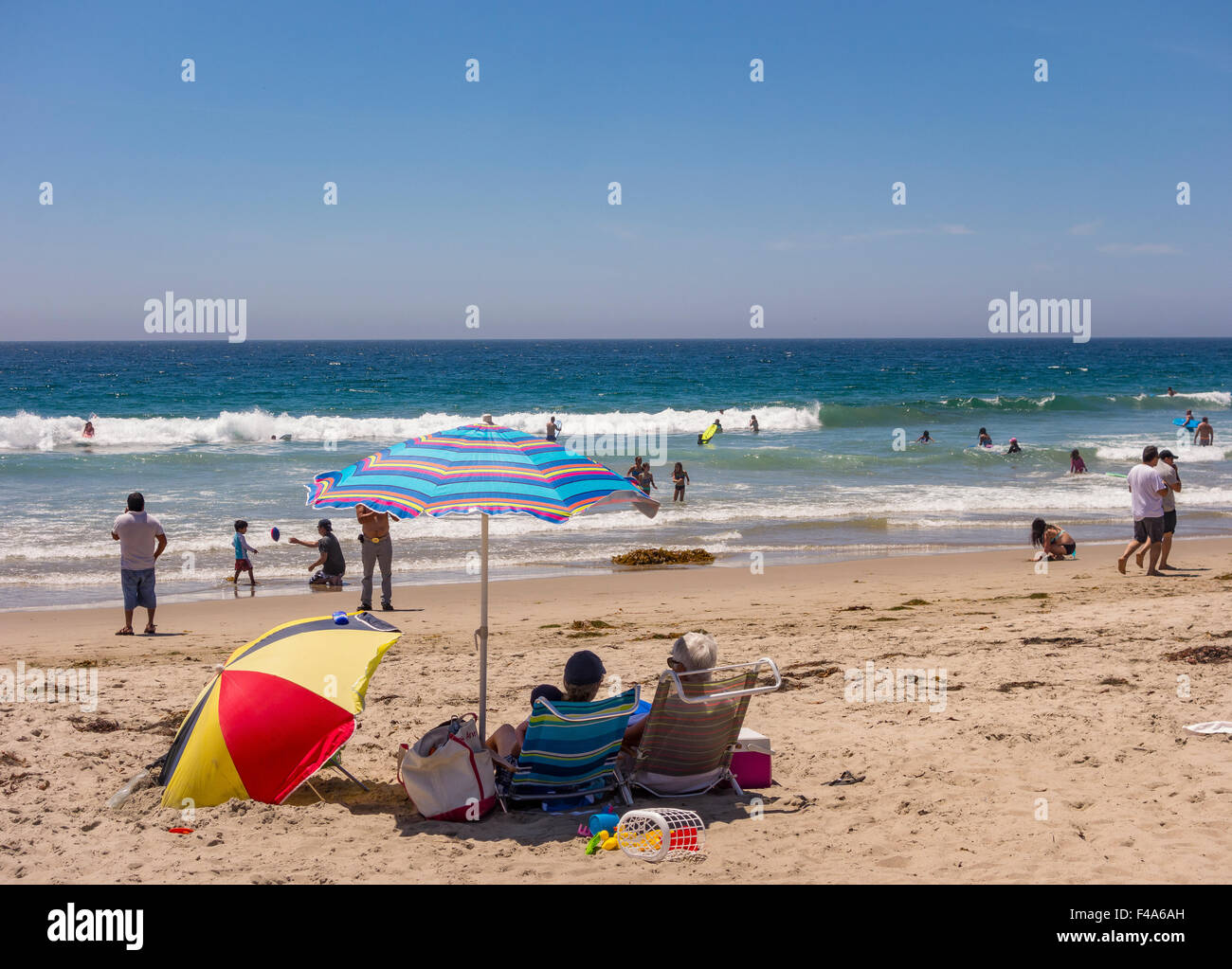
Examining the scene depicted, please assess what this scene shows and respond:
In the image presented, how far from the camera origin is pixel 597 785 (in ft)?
16.6

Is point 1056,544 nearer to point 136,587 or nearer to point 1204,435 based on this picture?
point 136,587

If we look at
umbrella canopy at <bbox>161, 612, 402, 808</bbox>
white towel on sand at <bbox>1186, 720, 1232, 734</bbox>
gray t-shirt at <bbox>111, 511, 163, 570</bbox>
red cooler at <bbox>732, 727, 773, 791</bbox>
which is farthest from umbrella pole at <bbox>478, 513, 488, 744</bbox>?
gray t-shirt at <bbox>111, 511, 163, 570</bbox>

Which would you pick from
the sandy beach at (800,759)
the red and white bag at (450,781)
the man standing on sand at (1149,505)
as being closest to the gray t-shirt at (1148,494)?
the man standing on sand at (1149,505)

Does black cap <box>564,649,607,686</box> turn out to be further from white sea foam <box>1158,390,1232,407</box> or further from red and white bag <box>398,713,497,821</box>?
white sea foam <box>1158,390,1232,407</box>

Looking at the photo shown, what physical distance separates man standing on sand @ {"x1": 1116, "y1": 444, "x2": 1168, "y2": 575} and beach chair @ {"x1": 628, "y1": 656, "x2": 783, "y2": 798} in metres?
8.80

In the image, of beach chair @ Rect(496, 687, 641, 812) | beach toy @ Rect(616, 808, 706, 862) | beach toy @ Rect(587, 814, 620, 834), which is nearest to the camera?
beach toy @ Rect(616, 808, 706, 862)

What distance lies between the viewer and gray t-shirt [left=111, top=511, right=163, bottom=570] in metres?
9.55

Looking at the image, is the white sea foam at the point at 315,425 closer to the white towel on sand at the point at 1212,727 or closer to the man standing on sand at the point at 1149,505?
the man standing on sand at the point at 1149,505

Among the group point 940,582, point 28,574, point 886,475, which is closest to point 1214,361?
point 886,475

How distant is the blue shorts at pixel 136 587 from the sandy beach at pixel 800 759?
0.42 metres

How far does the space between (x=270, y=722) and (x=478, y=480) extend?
5.28 ft

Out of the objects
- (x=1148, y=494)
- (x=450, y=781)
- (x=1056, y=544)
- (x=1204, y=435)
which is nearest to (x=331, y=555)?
(x=450, y=781)

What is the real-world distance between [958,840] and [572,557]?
34.3ft

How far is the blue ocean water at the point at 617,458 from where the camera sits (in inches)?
596
